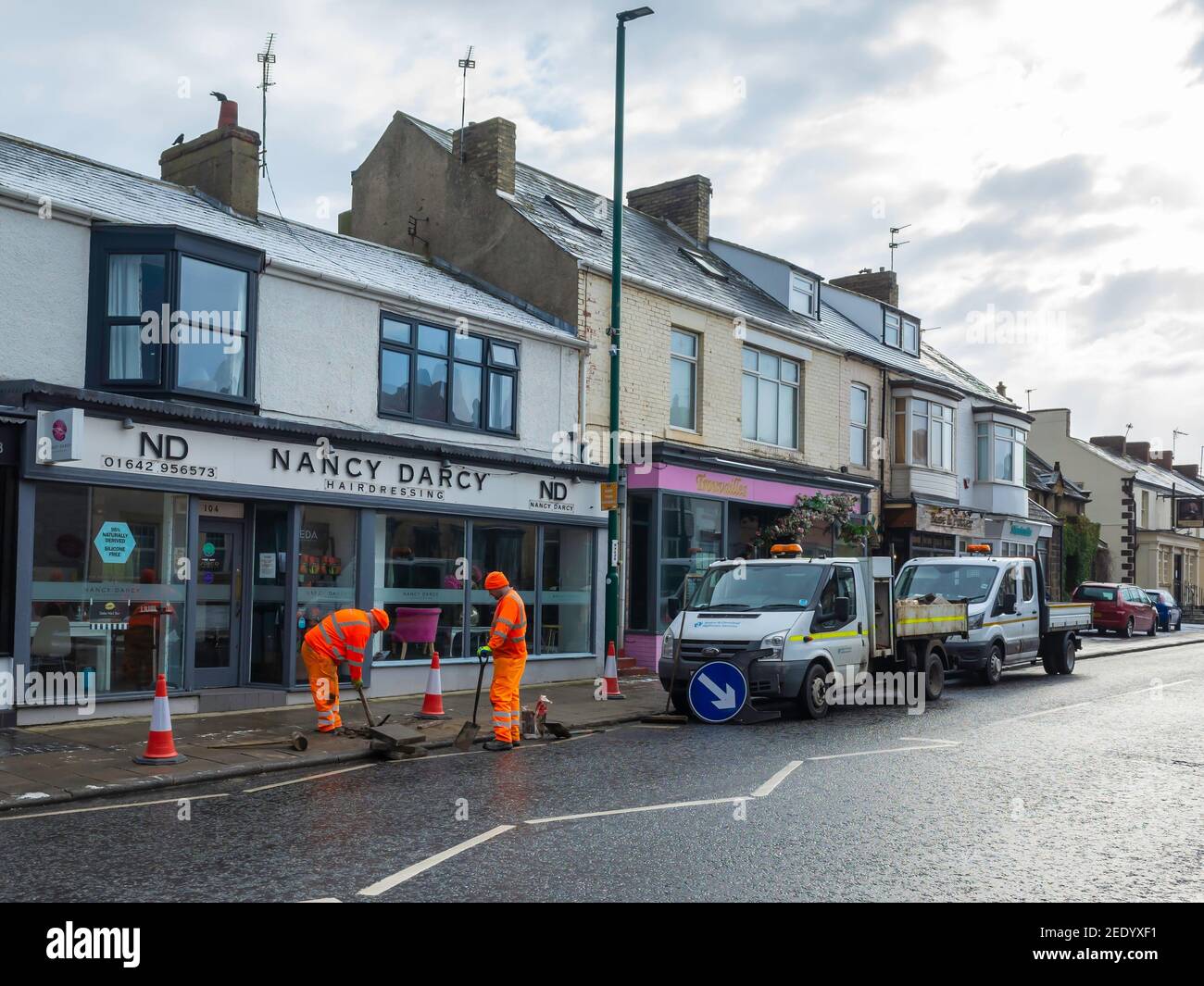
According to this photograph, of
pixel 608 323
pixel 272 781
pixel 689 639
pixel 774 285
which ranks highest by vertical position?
pixel 774 285

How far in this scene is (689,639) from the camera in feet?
44.8

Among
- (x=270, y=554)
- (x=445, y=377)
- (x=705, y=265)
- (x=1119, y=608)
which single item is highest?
(x=705, y=265)

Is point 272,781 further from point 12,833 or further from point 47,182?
point 47,182

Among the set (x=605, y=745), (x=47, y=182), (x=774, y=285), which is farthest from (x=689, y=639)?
(x=774, y=285)

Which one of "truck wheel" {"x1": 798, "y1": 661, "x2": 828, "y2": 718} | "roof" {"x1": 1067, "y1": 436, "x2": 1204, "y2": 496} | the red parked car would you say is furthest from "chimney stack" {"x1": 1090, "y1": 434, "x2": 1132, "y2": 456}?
"truck wheel" {"x1": 798, "y1": 661, "x2": 828, "y2": 718}

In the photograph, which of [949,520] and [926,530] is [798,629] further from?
[949,520]

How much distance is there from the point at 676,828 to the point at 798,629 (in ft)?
20.2

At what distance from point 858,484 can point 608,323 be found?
8.30 meters

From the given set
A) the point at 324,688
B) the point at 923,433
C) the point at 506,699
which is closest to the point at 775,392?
the point at 923,433

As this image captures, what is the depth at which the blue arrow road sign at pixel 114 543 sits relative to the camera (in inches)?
501

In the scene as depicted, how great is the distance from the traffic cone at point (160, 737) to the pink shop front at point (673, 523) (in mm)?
9662

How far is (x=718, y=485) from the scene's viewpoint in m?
21.2

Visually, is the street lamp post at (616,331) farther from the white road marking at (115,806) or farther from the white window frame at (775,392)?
the white road marking at (115,806)

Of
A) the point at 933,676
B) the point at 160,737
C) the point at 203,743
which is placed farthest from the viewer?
the point at 933,676
